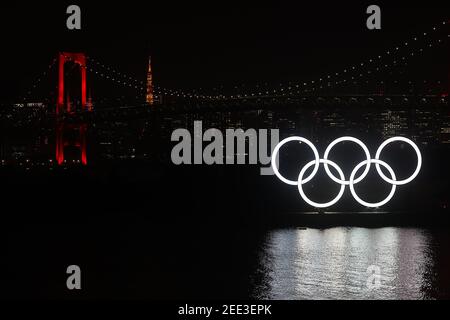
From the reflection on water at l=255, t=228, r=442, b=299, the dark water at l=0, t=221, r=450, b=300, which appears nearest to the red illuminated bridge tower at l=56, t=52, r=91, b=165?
the dark water at l=0, t=221, r=450, b=300

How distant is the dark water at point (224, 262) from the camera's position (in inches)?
364

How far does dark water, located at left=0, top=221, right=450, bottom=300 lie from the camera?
364 inches

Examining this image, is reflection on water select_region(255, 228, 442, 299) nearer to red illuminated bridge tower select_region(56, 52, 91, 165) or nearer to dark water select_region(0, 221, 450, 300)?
dark water select_region(0, 221, 450, 300)

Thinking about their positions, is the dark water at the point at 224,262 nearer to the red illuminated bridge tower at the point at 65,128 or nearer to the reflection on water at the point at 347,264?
the reflection on water at the point at 347,264

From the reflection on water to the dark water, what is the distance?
0.01 metres

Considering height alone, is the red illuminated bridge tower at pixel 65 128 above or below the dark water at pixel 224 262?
above

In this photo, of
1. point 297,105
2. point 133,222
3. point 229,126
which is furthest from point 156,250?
point 229,126

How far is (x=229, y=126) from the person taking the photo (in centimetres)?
2775

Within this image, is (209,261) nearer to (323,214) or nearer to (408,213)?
(323,214)

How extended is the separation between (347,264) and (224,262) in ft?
5.61

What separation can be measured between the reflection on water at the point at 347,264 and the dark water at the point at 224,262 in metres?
0.01

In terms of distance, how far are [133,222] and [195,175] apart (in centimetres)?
491

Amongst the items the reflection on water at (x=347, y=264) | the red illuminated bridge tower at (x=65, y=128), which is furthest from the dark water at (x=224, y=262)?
the red illuminated bridge tower at (x=65, y=128)
